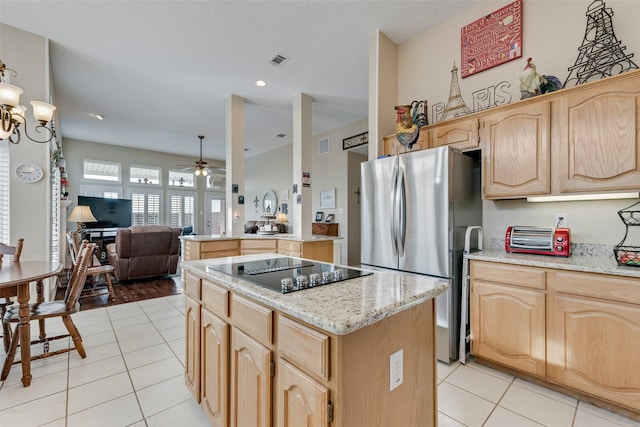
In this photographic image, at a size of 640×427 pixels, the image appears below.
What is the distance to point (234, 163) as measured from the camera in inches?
189

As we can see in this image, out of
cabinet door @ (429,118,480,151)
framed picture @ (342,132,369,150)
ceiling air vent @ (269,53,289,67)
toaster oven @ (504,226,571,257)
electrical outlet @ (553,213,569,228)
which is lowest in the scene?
toaster oven @ (504,226,571,257)

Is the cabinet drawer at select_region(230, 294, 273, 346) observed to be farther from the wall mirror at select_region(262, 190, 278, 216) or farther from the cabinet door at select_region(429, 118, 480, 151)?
the wall mirror at select_region(262, 190, 278, 216)

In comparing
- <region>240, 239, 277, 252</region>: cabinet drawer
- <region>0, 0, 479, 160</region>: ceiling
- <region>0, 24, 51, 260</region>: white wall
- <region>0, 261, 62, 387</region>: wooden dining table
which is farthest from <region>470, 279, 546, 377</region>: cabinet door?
<region>0, 24, 51, 260</region>: white wall

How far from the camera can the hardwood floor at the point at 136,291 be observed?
3.94 meters

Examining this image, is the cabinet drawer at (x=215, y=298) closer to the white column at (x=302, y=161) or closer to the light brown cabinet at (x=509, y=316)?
the light brown cabinet at (x=509, y=316)

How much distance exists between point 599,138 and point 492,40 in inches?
55.1

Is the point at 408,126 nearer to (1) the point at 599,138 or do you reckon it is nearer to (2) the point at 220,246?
(1) the point at 599,138

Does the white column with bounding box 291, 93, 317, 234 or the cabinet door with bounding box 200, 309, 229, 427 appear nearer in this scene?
the cabinet door with bounding box 200, 309, 229, 427

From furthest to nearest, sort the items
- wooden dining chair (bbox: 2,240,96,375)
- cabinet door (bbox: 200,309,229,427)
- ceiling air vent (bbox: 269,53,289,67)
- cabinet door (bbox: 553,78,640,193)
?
ceiling air vent (bbox: 269,53,289,67)
wooden dining chair (bbox: 2,240,96,375)
cabinet door (bbox: 553,78,640,193)
cabinet door (bbox: 200,309,229,427)

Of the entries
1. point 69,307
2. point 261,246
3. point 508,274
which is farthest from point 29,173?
point 508,274

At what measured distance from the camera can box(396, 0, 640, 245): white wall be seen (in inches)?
81.0

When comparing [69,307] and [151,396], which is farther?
[69,307]

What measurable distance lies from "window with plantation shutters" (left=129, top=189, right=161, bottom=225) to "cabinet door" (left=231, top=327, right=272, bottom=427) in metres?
8.64

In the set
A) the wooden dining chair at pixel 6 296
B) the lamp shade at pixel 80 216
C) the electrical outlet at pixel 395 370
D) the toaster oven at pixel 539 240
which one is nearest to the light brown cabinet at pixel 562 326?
the toaster oven at pixel 539 240
